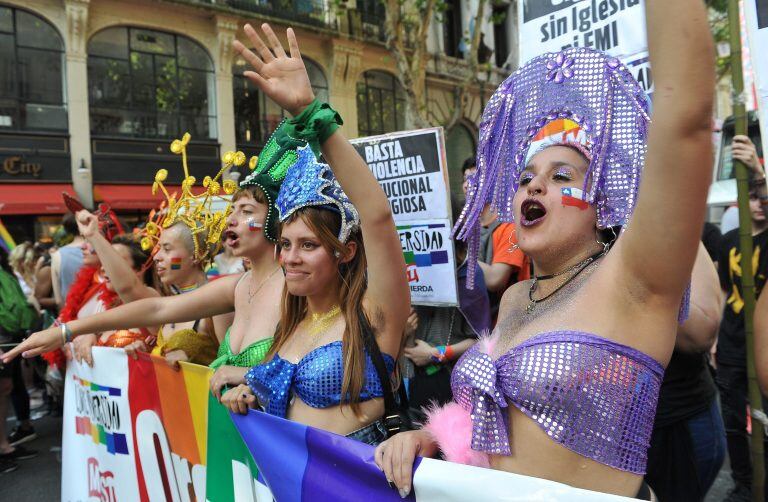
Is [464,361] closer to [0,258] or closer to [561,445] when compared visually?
[561,445]

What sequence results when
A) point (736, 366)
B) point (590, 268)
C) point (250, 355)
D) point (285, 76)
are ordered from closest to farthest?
1. point (590, 268)
2. point (285, 76)
3. point (250, 355)
4. point (736, 366)

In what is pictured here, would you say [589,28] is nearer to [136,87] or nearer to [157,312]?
[157,312]

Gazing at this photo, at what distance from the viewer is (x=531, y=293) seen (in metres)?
1.51

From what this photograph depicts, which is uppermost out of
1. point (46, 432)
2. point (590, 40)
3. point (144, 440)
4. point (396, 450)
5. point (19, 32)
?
point (19, 32)

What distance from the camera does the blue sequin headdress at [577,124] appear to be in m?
1.33

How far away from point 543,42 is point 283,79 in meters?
1.61

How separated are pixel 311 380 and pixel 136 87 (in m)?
16.1

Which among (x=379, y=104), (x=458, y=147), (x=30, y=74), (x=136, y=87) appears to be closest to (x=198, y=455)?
(x=30, y=74)

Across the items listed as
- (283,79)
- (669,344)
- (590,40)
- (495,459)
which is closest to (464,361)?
(495,459)

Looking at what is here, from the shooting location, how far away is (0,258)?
17.9 ft

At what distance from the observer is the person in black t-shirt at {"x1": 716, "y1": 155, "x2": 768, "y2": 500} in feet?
11.3

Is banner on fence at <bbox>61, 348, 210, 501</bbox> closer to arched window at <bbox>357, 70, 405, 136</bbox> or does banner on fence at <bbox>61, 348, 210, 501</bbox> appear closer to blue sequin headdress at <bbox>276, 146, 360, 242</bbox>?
blue sequin headdress at <bbox>276, 146, 360, 242</bbox>

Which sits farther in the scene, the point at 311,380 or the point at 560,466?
the point at 311,380

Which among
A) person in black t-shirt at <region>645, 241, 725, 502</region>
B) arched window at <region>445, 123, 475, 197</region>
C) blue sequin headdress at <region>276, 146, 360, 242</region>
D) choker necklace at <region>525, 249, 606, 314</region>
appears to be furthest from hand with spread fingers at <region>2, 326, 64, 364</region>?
arched window at <region>445, 123, 475, 197</region>
